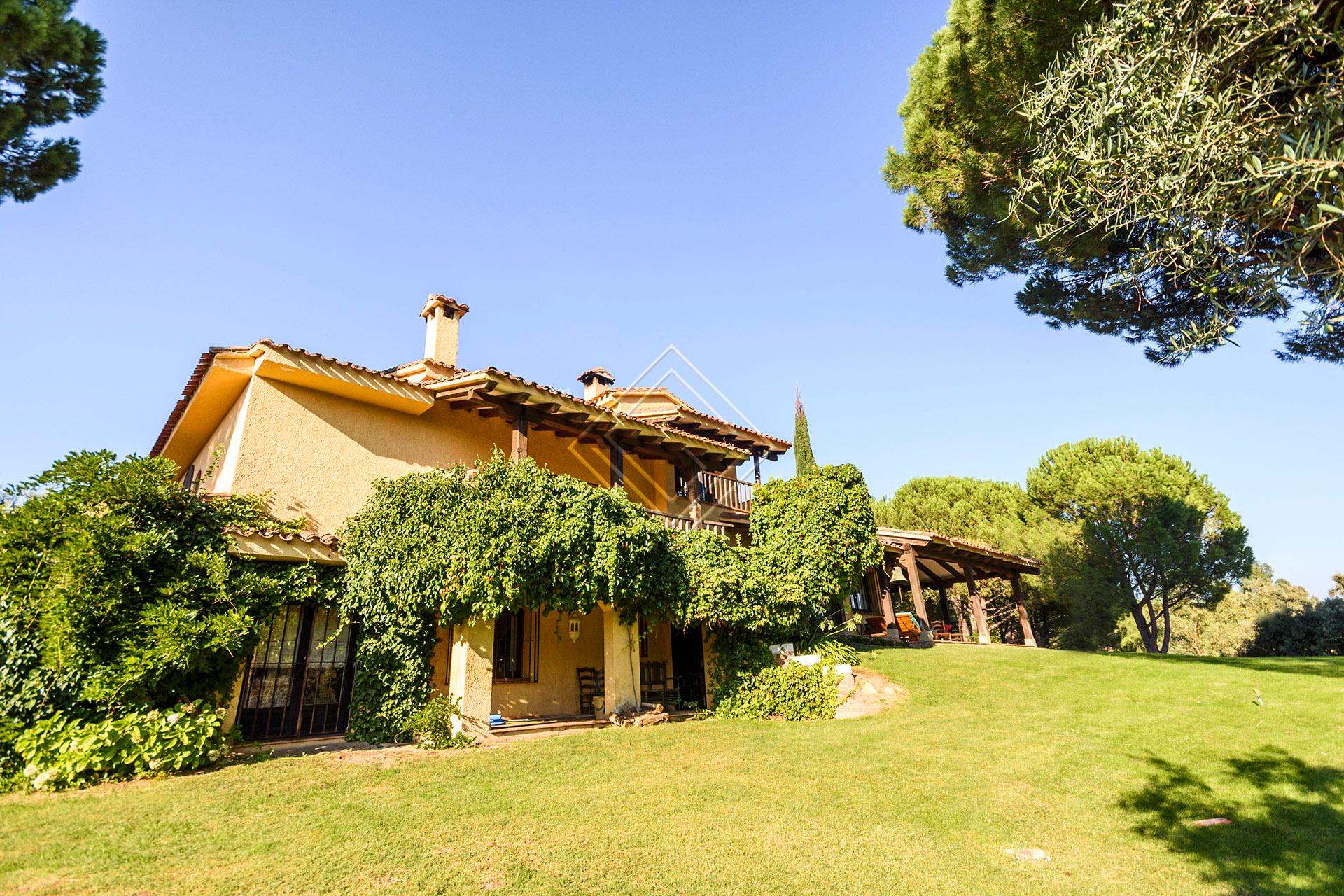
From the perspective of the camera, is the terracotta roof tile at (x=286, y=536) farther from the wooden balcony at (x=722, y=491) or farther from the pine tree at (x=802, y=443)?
the pine tree at (x=802, y=443)

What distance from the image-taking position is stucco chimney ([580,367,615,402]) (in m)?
21.9

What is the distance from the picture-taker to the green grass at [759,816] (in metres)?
5.03

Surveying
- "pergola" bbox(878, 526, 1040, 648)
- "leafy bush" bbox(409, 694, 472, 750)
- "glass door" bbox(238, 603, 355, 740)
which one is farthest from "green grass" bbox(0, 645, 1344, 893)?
"pergola" bbox(878, 526, 1040, 648)

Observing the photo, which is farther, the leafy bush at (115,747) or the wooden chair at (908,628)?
the wooden chair at (908,628)

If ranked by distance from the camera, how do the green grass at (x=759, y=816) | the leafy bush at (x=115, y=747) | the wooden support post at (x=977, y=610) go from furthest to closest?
the wooden support post at (x=977, y=610), the leafy bush at (x=115, y=747), the green grass at (x=759, y=816)

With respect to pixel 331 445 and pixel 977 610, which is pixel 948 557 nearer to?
pixel 977 610

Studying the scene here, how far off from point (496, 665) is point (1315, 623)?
31061mm

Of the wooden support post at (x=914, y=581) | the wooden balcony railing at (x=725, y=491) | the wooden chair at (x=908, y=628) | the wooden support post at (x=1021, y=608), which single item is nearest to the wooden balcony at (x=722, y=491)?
the wooden balcony railing at (x=725, y=491)

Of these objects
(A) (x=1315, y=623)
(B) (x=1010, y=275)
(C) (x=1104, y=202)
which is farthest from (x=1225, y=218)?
(A) (x=1315, y=623)

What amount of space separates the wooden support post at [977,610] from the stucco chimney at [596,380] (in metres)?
14.0

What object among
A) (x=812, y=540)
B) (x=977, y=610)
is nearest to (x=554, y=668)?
(x=812, y=540)

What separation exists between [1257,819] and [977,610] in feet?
53.9

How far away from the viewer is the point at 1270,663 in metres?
15.7

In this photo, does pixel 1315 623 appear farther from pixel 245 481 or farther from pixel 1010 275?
pixel 245 481
